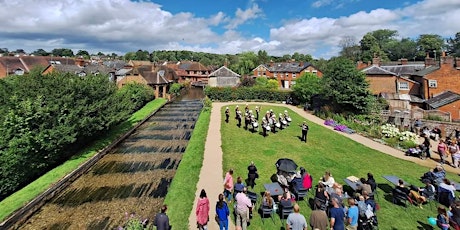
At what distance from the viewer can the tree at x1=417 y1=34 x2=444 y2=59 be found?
8725 cm

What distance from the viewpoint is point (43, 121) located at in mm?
15523

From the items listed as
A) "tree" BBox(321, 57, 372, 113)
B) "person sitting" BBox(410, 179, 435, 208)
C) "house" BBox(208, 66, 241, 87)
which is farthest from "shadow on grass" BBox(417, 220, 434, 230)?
A: "house" BBox(208, 66, 241, 87)

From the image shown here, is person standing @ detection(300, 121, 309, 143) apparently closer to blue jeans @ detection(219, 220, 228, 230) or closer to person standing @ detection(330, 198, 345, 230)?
person standing @ detection(330, 198, 345, 230)

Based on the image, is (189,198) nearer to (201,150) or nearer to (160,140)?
(201,150)

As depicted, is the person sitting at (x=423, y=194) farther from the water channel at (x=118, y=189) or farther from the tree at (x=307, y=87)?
the tree at (x=307, y=87)

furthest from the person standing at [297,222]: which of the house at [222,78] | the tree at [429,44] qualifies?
the tree at [429,44]

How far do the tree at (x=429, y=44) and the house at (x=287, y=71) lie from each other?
56401 millimetres

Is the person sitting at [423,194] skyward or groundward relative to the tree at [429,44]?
groundward

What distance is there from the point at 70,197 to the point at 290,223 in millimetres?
11030

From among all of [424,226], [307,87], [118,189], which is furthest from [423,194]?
[307,87]

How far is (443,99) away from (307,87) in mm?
14673

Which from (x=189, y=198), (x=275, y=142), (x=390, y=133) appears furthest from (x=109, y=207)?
(x=390, y=133)

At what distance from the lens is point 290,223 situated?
7.44 meters

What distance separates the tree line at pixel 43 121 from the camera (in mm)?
13609
